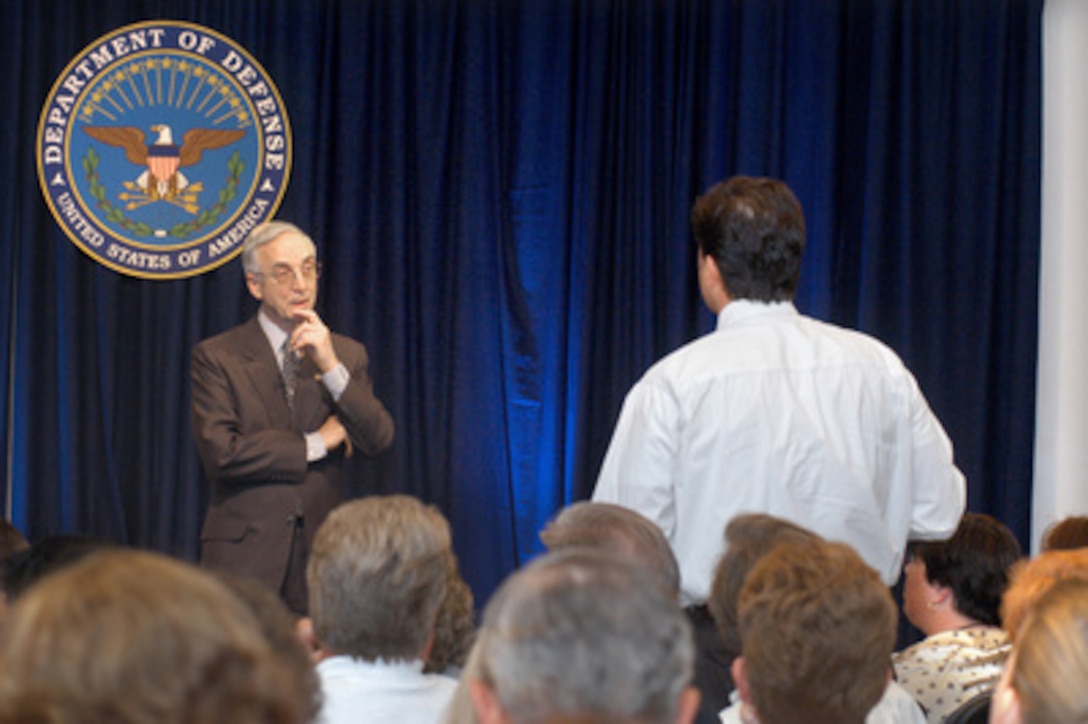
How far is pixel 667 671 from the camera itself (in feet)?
4.29

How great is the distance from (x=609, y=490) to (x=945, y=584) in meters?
0.83

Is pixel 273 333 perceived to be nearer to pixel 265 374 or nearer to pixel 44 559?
pixel 265 374

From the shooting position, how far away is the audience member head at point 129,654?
3.20ft

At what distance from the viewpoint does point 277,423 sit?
410 cm

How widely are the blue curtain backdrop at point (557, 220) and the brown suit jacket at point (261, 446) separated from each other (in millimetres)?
720

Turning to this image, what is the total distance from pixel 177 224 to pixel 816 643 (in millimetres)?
3498

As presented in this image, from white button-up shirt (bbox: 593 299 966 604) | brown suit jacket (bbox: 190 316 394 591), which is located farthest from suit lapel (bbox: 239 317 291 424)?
white button-up shirt (bbox: 593 299 966 604)

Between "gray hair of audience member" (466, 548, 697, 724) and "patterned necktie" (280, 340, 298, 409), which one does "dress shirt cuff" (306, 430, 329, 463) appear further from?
"gray hair of audience member" (466, 548, 697, 724)

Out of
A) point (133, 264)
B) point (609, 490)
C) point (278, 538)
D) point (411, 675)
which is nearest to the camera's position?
point (411, 675)

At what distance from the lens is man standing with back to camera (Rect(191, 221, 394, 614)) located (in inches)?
157

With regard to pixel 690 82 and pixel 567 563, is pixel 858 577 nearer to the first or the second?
pixel 567 563

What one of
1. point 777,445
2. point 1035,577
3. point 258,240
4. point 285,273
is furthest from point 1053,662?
point 258,240

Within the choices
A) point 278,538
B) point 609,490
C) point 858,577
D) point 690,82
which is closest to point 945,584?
point 609,490

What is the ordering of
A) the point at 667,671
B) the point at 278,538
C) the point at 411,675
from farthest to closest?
1. the point at 278,538
2. the point at 411,675
3. the point at 667,671
